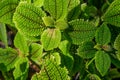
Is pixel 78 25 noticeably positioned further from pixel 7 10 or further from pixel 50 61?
pixel 50 61

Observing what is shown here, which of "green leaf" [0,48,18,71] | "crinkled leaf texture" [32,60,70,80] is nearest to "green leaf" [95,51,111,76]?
"green leaf" [0,48,18,71]

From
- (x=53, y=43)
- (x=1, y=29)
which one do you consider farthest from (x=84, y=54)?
(x=1, y=29)

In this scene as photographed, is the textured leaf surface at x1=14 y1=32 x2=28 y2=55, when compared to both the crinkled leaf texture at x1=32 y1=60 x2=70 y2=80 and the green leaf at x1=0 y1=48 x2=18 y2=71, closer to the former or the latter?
the green leaf at x1=0 y1=48 x2=18 y2=71

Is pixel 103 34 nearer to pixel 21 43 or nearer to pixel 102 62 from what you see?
pixel 102 62

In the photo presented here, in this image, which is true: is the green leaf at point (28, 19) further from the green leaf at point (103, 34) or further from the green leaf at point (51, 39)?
the green leaf at point (103, 34)

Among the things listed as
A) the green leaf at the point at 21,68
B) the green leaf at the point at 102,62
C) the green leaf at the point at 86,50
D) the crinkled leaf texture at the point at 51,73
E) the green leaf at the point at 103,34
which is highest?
the crinkled leaf texture at the point at 51,73

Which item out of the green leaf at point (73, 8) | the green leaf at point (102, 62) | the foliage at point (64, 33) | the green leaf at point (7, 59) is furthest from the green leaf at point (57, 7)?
the green leaf at point (7, 59)
